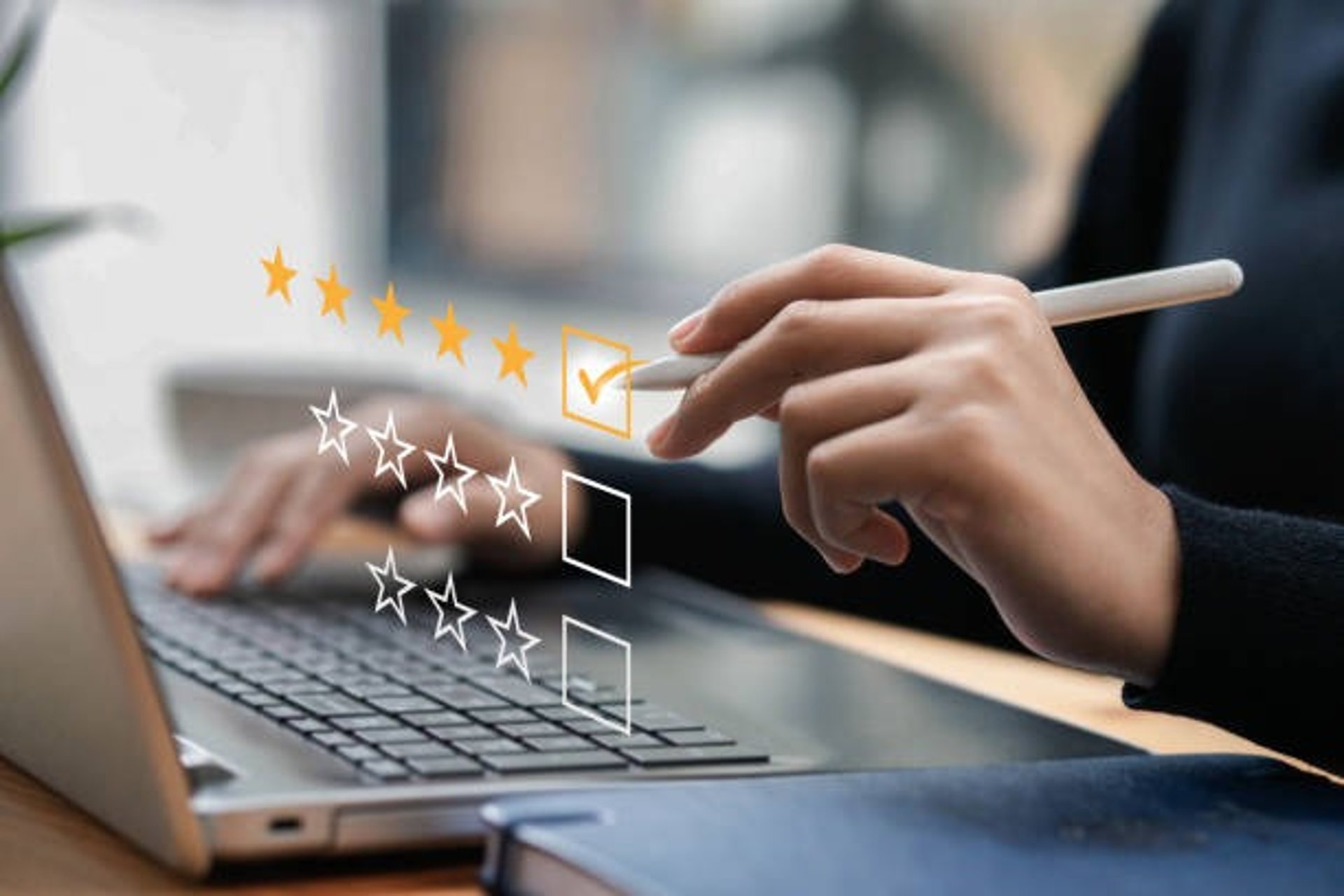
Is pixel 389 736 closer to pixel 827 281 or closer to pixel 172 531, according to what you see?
pixel 827 281

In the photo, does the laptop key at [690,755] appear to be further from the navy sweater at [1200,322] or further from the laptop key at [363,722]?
the navy sweater at [1200,322]

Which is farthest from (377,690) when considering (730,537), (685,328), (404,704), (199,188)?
(199,188)

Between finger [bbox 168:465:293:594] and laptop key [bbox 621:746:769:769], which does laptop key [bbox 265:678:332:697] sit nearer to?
laptop key [bbox 621:746:769:769]

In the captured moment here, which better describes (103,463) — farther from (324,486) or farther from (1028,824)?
(1028,824)

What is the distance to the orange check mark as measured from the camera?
450 mm

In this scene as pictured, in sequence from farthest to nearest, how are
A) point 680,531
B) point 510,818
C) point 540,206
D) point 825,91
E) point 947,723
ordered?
point 825,91 → point 540,206 → point 680,531 → point 947,723 → point 510,818

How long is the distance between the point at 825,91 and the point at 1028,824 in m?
1.14

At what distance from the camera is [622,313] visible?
694 millimetres

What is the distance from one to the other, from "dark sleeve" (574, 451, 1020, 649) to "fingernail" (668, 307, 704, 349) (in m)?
0.33

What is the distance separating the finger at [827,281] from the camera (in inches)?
16.3

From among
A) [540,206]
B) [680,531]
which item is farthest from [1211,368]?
[540,206]

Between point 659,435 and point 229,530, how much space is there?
31 cm

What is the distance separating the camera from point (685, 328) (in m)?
0.44

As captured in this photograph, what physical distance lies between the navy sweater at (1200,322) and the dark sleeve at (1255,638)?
151 millimetres
